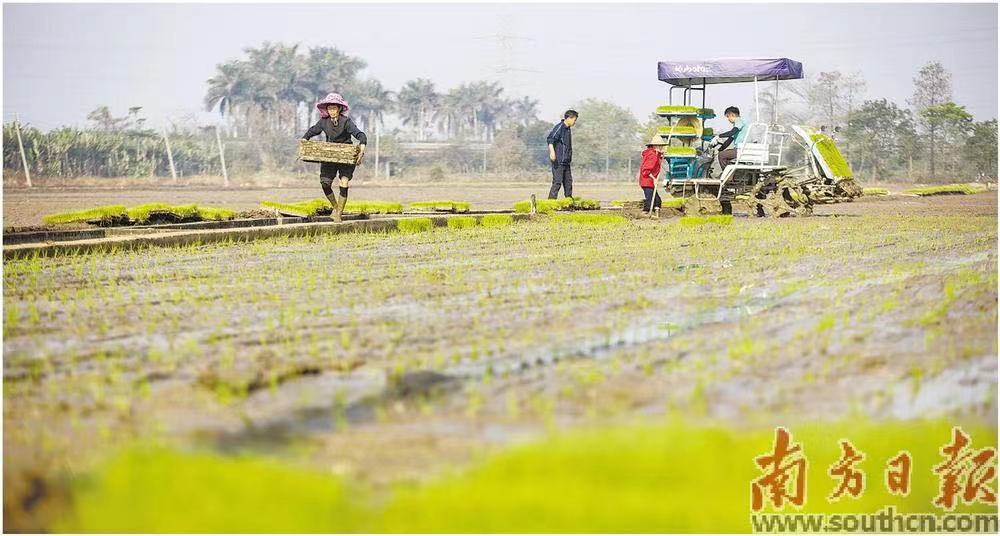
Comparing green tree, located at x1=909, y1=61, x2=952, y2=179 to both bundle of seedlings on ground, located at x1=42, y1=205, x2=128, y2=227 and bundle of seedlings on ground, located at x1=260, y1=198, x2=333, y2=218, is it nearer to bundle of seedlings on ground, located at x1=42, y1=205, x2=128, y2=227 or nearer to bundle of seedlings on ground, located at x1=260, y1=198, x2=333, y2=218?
bundle of seedlings on ground, located at x1=260, y1=198, x2=333, y2=218

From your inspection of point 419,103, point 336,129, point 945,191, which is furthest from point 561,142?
point 419,103

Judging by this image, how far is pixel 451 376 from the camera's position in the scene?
15.0ft

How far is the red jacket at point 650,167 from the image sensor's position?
1518cm

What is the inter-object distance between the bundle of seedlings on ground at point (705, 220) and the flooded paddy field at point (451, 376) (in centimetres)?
523

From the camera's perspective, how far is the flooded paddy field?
3223mm

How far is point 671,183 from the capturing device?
52.1ft

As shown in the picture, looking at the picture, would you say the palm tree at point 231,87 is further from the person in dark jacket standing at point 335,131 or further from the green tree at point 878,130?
the person in dark jacket standing at point 335,131

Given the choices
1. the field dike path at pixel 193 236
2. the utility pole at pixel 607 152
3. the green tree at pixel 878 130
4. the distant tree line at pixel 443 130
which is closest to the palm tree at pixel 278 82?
the distant tree line at pixel 443 130

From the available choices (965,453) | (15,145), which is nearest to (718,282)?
(965,453)

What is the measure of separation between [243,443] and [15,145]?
1388 inches

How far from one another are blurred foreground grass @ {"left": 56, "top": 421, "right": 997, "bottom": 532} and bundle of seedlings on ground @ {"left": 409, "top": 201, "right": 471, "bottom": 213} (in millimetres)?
14156

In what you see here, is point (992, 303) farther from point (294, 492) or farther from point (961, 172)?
point (961, 172)

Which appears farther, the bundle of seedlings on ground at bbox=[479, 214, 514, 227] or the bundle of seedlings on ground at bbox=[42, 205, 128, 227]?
the bundle of seedlings on ground at bbox=[479, 214, 514, 227]

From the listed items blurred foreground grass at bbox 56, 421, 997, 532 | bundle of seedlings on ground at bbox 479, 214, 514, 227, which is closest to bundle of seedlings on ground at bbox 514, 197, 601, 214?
bundle of seedlings on ground at bbox 479, 214, 514, 227
